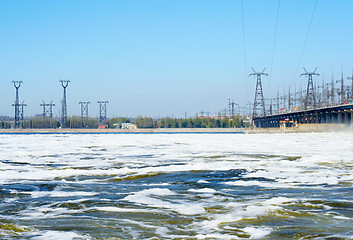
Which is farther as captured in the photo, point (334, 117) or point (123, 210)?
point (334, 117)

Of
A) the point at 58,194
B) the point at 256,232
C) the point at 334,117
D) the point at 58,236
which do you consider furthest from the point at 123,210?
the point at 334,117

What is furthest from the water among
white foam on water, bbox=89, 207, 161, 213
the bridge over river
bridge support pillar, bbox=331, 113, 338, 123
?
bridge support pillar, bbox=331, 113, 338, 123

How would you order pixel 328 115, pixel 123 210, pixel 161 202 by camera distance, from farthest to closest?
pixel 328 115
pixel 161 202
pixel 123 210

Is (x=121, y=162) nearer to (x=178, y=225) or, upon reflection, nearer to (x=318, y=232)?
(x=178, y=225)

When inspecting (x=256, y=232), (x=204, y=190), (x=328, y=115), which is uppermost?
(x=328, y=115)

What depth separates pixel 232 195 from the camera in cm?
1038

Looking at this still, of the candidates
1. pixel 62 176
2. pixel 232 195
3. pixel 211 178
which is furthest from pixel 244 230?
pixel 62 176

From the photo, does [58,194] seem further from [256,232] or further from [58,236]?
[256,232]

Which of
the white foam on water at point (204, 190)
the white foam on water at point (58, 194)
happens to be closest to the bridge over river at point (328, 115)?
the white foam on water at point (204, 190)

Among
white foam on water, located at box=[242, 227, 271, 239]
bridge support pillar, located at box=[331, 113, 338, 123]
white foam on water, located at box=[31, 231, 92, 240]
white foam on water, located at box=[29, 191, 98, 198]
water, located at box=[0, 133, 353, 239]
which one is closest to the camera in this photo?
white foam on water, located at box=[31, 231, 92, 240]

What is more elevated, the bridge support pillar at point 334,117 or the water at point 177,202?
the bridge support pillar at point 334,117

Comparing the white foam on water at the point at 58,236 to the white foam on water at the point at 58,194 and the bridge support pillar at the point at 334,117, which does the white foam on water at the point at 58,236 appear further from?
the bridge support pillar at the point at 334,117

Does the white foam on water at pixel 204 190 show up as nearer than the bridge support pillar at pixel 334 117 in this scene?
Yes

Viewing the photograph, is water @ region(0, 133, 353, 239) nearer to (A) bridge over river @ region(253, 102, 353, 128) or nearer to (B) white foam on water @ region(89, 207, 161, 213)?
(B) white foam on water @ region(89, 207, 161, 213)
